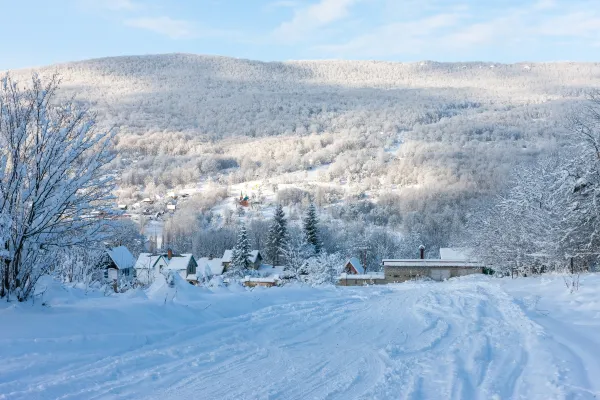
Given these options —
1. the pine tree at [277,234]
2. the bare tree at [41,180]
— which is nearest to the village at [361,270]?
the pine tree at [277,234]

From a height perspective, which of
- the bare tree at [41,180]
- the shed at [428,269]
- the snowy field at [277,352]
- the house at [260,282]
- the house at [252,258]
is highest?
the bare tree at [41,180]

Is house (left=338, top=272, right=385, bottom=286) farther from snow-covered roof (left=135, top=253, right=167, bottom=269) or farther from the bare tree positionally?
the bare tree

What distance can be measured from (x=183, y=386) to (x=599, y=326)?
7357 mm

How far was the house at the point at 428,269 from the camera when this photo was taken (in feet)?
164

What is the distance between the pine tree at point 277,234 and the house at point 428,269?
12.9 metres

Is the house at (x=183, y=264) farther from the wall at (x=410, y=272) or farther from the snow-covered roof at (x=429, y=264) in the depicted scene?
the snow-covered roof at (x=429, y=264)

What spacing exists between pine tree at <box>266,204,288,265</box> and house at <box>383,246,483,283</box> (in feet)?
42.5

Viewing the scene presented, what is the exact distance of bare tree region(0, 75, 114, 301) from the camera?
271 inches

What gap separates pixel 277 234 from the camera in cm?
5841

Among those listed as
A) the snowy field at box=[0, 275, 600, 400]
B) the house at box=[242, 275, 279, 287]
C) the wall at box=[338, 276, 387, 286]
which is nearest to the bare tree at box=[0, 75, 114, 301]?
the snowy field at box=[0, 275, 600, 400]

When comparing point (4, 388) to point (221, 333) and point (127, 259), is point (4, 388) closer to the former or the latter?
point (221, 333)

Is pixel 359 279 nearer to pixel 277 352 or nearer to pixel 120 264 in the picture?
pixel 120 264

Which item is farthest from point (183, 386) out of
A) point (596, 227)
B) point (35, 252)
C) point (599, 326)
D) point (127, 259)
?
point (127, 259)

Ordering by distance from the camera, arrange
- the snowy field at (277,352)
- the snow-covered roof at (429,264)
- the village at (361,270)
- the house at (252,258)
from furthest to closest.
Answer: the house at (252,258)
the snow-covered roof at (429,264)
the village at (361,270)
the snowy field at (277,352)
